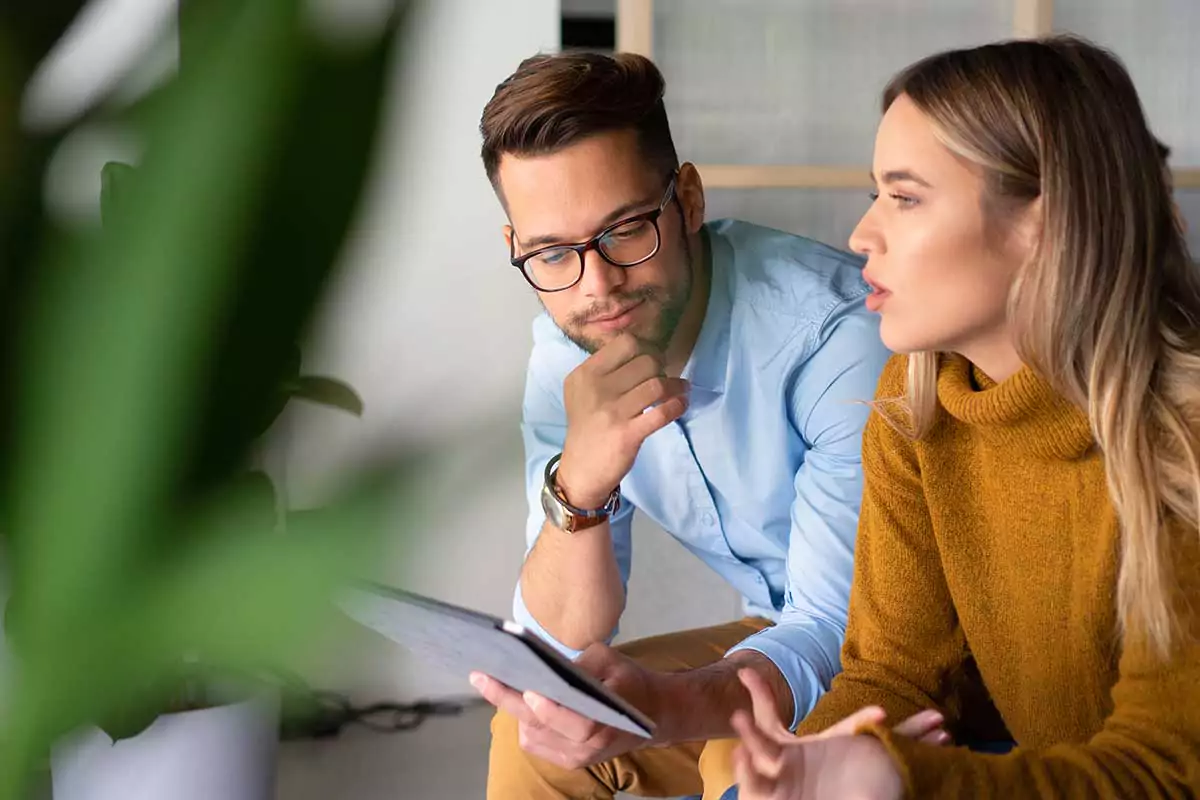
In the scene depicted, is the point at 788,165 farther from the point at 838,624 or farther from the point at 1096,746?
the point at 1096,746

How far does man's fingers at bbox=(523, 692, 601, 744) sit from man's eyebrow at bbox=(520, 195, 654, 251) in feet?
2.11

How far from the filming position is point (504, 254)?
2.80 metres

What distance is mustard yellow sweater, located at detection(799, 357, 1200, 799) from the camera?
94 centimetres

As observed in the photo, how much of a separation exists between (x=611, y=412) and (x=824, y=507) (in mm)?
296

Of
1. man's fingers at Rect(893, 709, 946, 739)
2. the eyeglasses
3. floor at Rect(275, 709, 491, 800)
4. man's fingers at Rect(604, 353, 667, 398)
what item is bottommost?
floor at Rect(275, 709, 491, 800)

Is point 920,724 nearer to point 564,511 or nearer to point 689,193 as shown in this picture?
point 564,511

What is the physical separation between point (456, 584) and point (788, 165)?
128 centimetres

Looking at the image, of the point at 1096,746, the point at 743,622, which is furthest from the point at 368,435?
the point at 743,622

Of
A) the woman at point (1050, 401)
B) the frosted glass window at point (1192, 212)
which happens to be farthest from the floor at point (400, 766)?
the frosted glass window at point (1192, 212)

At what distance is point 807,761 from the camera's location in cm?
87

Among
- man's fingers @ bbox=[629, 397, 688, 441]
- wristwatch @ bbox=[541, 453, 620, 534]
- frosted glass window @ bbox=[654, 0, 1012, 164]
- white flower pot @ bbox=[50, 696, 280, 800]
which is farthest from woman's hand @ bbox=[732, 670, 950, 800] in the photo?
frosted glass window @ bbox=[654, 0, 1012, 164]

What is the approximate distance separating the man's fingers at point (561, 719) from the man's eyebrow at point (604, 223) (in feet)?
2.11

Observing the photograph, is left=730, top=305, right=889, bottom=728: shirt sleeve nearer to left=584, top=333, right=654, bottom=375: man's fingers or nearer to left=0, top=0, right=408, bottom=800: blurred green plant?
left=584, top=333, right=654, bottom=375: man's fingers

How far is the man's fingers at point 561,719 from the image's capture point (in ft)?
3.66
